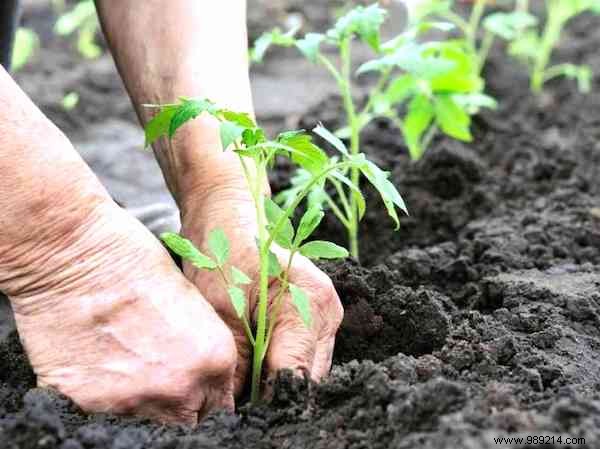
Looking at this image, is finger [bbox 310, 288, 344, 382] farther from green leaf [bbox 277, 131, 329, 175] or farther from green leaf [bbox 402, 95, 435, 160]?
green leaf [bbox 402, 95, 435, 160]

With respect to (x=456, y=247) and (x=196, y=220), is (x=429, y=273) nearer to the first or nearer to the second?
(x=456, y=247)

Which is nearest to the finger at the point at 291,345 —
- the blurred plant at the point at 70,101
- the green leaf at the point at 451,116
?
the green leaf at the point at 451,116

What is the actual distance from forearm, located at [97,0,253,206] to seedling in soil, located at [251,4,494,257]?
275 mm

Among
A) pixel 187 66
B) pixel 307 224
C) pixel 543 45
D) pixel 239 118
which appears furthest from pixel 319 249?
pixel 543 45

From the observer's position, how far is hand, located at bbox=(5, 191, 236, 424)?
160 centimetres

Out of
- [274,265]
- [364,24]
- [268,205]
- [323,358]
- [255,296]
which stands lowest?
[323,358]

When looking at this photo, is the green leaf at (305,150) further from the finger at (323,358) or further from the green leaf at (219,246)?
the finger at (323,358)

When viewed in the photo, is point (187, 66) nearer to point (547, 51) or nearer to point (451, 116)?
point (451, 116)

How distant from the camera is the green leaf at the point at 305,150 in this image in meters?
1.59

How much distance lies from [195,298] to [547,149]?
7.20ft

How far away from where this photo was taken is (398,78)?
296cm

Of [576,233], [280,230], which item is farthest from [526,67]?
[280,230]

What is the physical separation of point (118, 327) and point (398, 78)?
5.39 ft

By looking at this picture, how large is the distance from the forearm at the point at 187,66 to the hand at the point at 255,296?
10 cm
